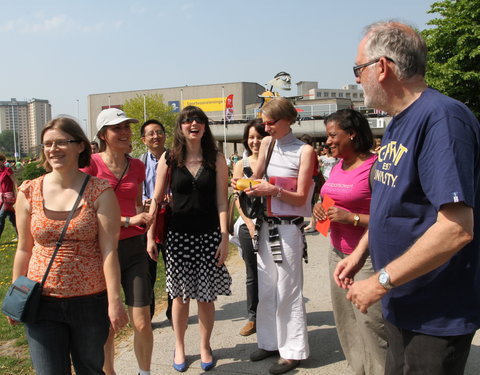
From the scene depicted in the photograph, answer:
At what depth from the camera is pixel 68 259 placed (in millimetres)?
2494

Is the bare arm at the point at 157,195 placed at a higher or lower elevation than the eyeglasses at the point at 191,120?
lower

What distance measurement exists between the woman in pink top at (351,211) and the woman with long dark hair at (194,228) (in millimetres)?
926

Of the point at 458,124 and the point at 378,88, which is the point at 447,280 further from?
the point at 378,88

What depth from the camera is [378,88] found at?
189 centimetres

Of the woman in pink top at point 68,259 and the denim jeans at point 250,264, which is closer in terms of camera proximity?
the woman in pink top at point 68,259

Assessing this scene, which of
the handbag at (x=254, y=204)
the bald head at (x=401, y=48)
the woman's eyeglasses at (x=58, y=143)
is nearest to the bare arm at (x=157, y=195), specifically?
the handbag at (x=254, y=204)

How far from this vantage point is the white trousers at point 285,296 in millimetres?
3615

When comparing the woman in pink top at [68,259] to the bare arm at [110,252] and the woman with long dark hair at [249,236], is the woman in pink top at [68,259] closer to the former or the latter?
the bare arm at [110,252]

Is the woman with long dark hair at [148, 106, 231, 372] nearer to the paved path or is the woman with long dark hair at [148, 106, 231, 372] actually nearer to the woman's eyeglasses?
the paved path

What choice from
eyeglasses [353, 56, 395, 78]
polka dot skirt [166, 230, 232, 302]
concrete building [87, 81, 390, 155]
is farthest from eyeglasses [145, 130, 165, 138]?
concrete building [87, 81, 390, 155]

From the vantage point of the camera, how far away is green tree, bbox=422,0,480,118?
25422mm

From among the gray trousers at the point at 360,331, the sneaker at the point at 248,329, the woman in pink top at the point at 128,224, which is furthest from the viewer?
the sneaker at the point at 248,329

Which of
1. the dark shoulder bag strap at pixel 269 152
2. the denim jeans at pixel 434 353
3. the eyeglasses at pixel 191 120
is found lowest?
the denim jeans at pixel 434 353

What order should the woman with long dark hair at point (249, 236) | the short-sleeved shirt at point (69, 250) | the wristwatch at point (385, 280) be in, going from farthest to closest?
the woman with long dark hair at point (249, 236) < the short-sleeved shirt at point (69, 250) < the wristwatch at point (385, 280)
